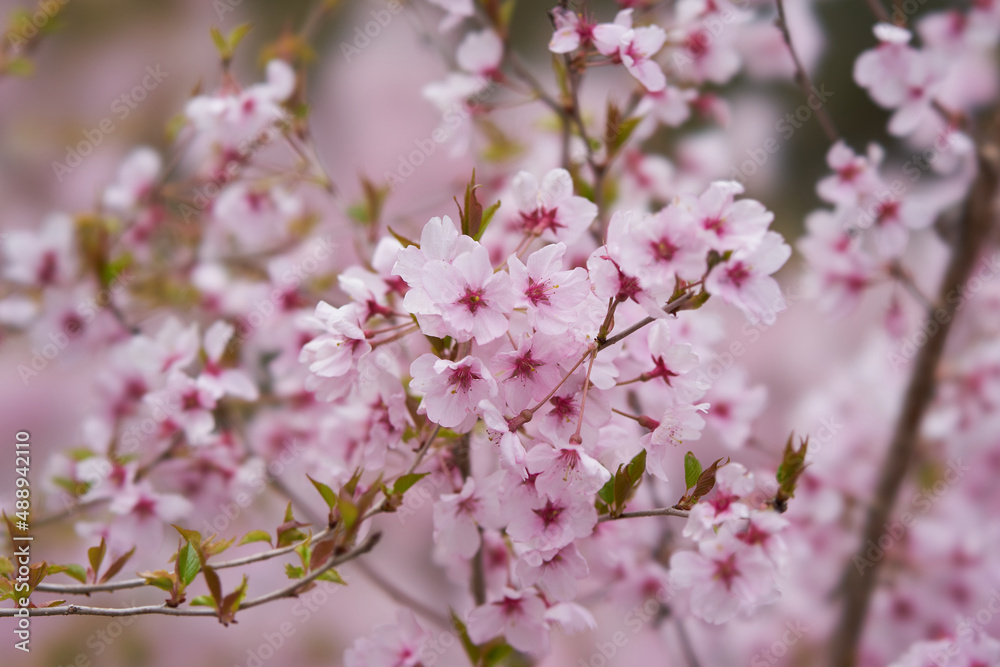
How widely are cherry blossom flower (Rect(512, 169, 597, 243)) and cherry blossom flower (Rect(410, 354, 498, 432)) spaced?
15cm

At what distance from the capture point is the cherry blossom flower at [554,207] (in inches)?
24.3

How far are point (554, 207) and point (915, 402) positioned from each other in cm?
72

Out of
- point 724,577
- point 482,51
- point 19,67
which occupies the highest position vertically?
point 19,67

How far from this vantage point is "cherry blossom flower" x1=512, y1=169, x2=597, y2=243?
0.62m

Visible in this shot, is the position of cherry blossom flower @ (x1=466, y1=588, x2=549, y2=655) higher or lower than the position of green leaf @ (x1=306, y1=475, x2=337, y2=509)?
lower

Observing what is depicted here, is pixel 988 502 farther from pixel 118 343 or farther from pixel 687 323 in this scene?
pixel 118 343

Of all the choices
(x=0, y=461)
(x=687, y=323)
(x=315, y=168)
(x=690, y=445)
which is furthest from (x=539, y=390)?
(x=0, y=461)

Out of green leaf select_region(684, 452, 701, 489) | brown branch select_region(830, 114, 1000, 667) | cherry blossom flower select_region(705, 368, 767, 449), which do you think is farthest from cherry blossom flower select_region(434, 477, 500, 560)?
brown branch select_region(830, 114, 1000, 667)

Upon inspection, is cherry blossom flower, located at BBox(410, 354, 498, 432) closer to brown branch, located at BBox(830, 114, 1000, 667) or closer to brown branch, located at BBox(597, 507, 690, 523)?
brown branch, located at BBox(597, 507, 690, 523)

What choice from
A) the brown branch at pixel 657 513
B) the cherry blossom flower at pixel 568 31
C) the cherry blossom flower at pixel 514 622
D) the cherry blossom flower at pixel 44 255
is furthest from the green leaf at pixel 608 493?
the cherry blossom flower at pixel 44 255

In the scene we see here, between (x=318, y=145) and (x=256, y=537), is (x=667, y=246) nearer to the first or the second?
(x=256, y=537)

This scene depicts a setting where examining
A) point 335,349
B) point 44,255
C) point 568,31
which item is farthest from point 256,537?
point 44,255

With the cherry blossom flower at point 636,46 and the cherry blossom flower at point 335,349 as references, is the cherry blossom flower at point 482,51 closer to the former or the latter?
the cherry blossom flower at point 636,46

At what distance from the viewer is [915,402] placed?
107 centimetres
